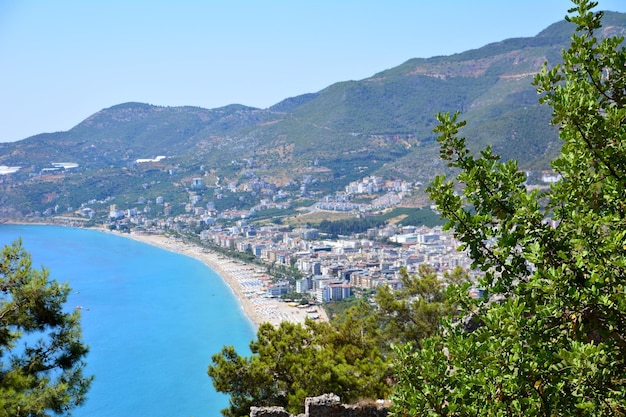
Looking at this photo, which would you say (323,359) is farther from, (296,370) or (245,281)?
(245,281)

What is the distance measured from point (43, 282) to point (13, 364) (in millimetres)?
968

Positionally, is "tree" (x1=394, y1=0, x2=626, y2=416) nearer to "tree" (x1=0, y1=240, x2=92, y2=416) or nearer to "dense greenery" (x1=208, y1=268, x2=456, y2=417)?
"tree" (x1=0, y1=240, x2=92, y2=416)

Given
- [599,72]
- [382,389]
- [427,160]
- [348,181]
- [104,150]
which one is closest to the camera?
[599,72]

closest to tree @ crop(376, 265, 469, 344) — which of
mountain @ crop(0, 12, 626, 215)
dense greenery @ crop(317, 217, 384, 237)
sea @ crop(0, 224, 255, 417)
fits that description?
sea @ crop(0, 224, 255, 417)

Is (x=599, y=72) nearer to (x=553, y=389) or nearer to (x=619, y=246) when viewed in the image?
(x=619, y=246)

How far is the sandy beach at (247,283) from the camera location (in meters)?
37.9

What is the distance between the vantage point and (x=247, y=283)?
161 feet

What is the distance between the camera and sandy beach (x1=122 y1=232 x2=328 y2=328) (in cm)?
3788

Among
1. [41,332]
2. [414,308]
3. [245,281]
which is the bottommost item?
[245,281]

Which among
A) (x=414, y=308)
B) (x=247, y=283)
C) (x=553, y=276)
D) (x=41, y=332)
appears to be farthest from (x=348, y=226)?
(x=553, y=276)

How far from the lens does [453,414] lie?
2.83 metres

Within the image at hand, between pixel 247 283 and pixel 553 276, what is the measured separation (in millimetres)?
47706

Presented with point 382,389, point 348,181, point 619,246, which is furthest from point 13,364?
point 348,181

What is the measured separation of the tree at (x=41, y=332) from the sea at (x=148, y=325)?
6.64 meters
